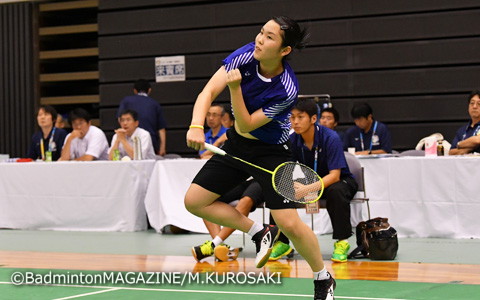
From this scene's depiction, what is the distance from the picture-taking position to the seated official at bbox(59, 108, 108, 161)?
1033cm

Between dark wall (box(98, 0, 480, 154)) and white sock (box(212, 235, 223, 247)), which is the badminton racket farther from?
dark wall (box(98, 0, 480, 154))

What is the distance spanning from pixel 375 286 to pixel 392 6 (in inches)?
269

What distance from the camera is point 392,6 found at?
38.2ft

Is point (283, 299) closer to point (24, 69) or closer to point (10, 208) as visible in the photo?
point (10, 208)

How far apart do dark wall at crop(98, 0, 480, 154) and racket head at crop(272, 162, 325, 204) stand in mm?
6759

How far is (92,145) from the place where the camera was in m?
10.3

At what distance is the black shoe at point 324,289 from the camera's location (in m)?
4.75

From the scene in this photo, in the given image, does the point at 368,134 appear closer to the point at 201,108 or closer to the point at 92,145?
the point at 92,145

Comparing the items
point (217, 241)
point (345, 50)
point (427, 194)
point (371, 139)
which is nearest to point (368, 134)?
point (371, 139)

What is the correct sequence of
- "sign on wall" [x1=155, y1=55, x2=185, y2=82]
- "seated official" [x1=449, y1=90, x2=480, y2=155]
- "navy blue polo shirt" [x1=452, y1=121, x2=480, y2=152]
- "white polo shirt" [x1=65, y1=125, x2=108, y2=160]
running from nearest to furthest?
"seated official" [x1=449, y1=90, x2=480, y2=155], "navy blue polo shirt" [x1=452, y1=121, x2=480, y2=152], "white polo shirt" [x1=65, y1=125, x2=108, y2=160], "sign on wall" [x1=155, y1=55, x2=185, y2=82]

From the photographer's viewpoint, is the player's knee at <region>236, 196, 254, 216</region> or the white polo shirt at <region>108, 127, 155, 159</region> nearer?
the player's knee at <region>236, 196, 254, 216</region>


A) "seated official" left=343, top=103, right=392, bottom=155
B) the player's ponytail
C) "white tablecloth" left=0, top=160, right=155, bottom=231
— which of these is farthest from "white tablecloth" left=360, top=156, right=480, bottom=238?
the player's ponytail

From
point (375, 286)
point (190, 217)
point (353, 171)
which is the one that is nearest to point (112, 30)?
point (190, 217)

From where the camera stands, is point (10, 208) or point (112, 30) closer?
point (10, 208)
